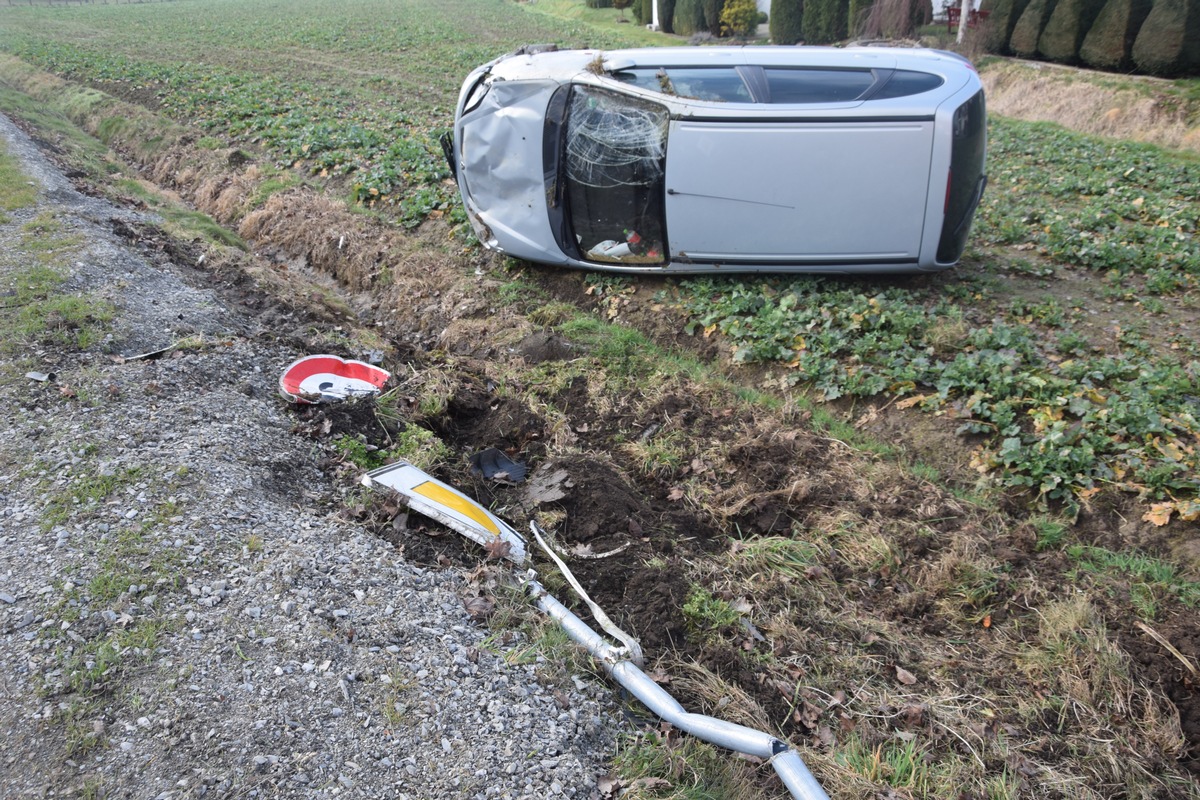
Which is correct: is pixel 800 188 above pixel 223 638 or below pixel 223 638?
above

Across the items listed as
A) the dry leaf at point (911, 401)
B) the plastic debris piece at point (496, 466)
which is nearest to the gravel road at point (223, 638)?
the plastic debris piece at point (496, 466)

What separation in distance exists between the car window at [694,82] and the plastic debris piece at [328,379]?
3487 millimetres

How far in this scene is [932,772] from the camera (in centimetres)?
356

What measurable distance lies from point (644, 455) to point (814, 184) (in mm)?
2932

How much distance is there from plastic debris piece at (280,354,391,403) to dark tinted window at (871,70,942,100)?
4.82 meters

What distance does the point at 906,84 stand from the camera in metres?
6.73

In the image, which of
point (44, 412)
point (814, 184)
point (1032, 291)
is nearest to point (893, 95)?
point (814, 184)

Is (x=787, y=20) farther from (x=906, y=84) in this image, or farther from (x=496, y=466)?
(x=496, y=466)

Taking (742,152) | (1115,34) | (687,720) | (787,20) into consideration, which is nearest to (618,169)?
(742,152)

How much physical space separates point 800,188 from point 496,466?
3.61m

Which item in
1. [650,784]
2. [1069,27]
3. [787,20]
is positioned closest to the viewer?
[650,784]

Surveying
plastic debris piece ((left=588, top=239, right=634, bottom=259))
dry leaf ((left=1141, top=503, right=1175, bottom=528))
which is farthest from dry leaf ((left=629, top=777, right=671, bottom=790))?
plastic debris piece ((left=588, top=239, right=634, bottom=259))

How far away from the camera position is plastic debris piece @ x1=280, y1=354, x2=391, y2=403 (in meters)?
5.98

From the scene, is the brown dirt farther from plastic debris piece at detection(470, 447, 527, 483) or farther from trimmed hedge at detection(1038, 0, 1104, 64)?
trimmed hedge at detection(1038, 0, 1104, 64)
